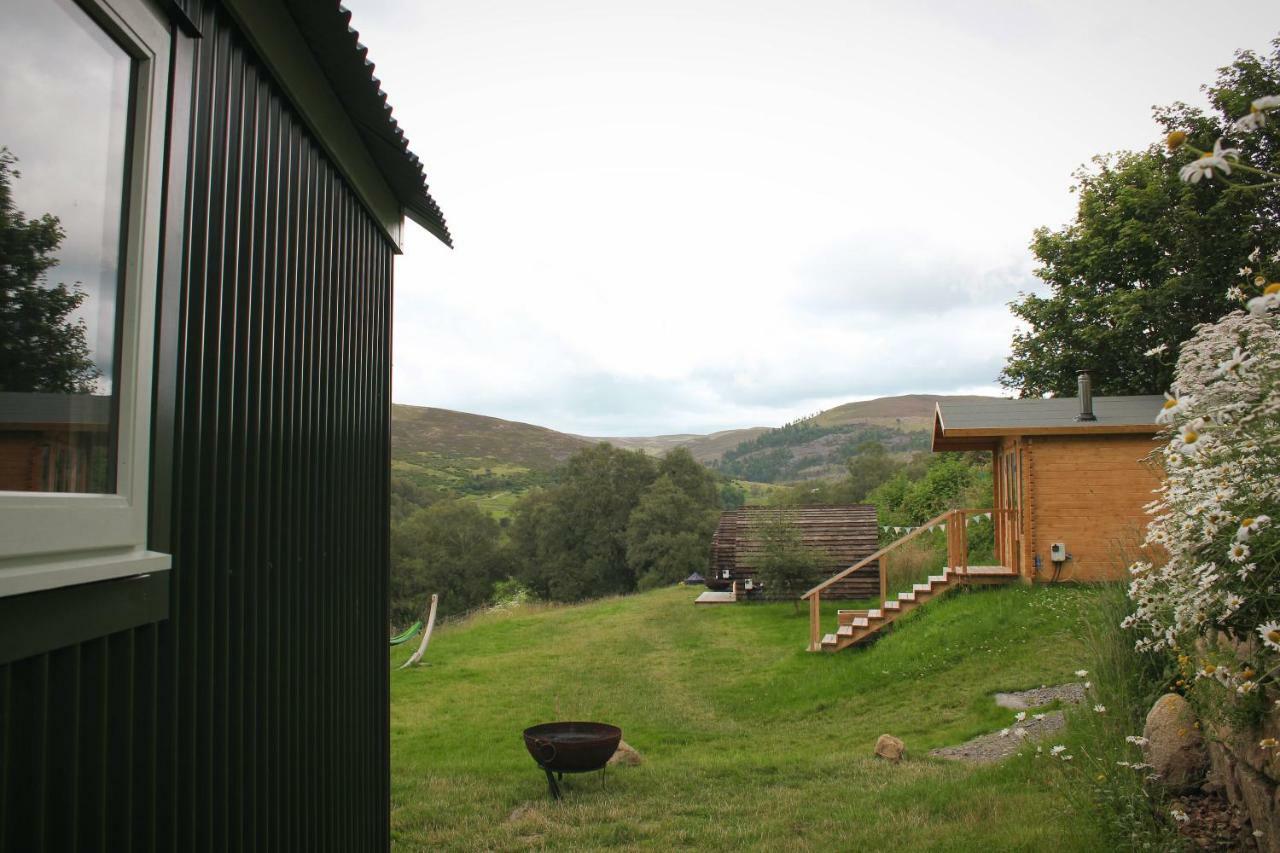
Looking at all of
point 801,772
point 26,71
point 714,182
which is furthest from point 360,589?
point 714,182

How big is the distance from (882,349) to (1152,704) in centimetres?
4845

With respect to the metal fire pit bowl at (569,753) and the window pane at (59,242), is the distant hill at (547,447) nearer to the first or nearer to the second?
the metal fire pit bowl at (569,753)

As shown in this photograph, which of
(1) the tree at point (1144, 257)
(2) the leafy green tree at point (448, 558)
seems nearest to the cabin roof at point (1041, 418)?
(1) the tree at point (1144, 257)

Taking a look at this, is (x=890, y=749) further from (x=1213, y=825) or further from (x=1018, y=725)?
(x=1213, y=825)

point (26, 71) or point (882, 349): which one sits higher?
point (882, 349)

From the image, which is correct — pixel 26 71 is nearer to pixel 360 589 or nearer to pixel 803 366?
pixel 360 589

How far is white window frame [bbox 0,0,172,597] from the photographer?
1.77m

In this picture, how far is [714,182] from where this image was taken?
27.4 m

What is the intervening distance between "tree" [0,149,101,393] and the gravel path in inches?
268

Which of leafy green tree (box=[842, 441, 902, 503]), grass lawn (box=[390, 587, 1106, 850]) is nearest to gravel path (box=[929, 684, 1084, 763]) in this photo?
grass lawn (box=[390, 587, 1106, 850])

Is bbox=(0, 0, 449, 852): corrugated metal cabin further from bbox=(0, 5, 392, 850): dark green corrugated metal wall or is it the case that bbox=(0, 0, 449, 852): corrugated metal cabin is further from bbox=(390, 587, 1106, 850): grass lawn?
bbox=(390, 587, 1106, 850): grass lawn

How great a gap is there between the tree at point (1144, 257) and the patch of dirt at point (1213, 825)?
1296 centimetres

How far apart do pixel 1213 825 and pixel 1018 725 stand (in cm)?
250

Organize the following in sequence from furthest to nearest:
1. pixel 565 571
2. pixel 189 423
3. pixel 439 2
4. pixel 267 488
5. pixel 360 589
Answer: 1. pixel 565 571
2. pixel 439 2
3. pixel 360 589
4. pixel 267 488
5. pixel 189 423
